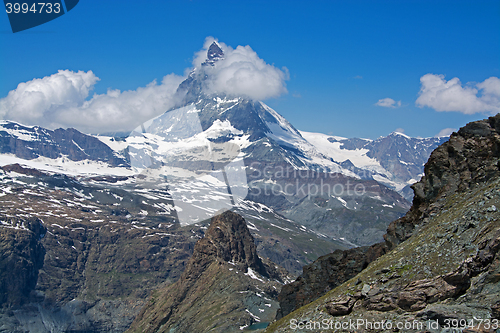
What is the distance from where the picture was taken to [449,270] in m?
41.0

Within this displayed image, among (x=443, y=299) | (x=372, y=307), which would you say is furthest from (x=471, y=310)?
(x=372, y=307)

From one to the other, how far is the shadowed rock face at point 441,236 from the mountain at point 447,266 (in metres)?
0.10

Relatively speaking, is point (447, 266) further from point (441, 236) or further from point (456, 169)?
point (456, 169)

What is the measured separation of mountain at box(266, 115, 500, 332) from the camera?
1385 inches

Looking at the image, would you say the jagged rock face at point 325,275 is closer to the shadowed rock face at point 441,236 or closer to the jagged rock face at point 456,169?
the shadowed rock face at point 441,236

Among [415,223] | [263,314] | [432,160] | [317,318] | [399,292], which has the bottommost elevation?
[263,314]

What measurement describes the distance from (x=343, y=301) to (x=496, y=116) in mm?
37541

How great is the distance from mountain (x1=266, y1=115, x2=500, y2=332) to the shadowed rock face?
10 cm

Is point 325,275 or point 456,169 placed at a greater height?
point 456,169

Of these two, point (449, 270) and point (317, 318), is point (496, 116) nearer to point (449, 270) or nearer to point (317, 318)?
point (449, 270)

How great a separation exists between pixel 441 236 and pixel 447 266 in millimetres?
7272

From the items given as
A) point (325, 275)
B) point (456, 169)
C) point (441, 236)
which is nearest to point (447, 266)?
A: point (441, 236)

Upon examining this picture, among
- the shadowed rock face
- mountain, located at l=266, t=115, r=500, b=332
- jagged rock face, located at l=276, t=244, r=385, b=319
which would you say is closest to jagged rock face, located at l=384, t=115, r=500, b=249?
the shadowed rock face

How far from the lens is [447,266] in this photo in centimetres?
4200
